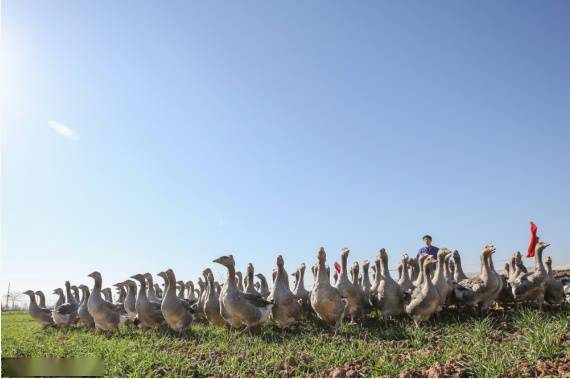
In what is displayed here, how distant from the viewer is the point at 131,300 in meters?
15.0

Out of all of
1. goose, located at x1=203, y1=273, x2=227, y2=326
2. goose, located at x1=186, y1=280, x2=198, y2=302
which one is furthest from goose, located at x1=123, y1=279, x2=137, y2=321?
goose, located at x1=186, y1=280, x2=198, y2=302

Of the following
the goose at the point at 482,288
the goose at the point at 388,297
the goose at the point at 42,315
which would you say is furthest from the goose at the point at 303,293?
the goose at the point at 42,315

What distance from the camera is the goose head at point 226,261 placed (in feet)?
37.2

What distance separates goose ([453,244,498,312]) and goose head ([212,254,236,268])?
6.01 m

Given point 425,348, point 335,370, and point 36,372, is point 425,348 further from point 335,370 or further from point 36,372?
point 36,372

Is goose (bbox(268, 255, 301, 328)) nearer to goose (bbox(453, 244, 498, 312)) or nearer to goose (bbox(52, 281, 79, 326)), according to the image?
goose (bbox(453, 244, 498, 312))

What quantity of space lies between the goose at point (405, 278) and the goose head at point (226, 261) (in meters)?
4.79

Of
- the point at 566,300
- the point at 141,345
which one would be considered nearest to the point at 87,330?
the point at 141,345

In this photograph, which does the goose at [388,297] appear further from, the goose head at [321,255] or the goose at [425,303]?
the goose head at [321,255]

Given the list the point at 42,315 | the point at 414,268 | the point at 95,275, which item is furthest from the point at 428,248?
the point at 42,315

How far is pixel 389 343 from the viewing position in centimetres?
844

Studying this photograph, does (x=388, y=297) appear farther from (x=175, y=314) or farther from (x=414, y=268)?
(x=175, y=314)

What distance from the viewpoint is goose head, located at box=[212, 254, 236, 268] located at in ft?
37.2

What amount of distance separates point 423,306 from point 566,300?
5.31 metres
